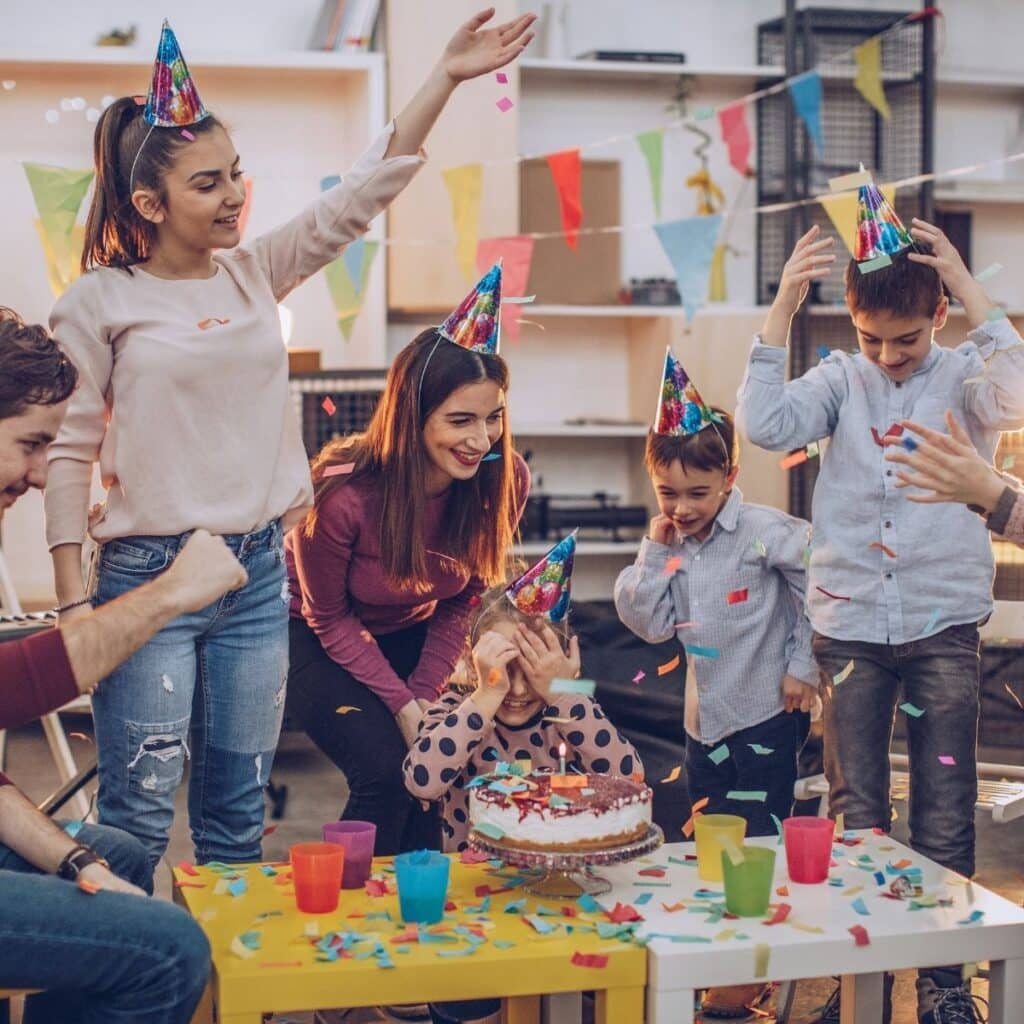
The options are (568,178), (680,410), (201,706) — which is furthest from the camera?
(568,178)

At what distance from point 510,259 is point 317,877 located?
3.00m

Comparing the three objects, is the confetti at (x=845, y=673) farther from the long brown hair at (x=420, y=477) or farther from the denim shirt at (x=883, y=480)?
the long brown hair at (x=420, y=477)

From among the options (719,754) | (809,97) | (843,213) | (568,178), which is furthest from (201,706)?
(809,97)

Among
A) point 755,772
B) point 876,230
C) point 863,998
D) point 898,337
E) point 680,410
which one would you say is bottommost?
point 863,998

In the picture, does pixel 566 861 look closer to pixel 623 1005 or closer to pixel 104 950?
pixel 623 1005

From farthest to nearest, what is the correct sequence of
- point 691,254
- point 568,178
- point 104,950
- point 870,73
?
point 870,73
point 568,178
point 691,254
point 104,950

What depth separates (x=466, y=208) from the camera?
182 inches

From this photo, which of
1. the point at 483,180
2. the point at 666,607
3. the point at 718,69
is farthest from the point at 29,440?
the point at 718,69

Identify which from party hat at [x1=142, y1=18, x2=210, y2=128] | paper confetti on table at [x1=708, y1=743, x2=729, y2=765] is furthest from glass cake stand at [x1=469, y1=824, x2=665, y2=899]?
party hat at [x1=142, y1=18, x2=210, y2=128]

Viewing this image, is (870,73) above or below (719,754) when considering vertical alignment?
above

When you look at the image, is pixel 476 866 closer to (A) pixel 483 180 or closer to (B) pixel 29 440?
(B) pixel 29 440

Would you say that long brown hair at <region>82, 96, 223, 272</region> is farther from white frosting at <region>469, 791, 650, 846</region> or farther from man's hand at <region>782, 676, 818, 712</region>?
man's hand at <region>782, 676, 818, 712</region>

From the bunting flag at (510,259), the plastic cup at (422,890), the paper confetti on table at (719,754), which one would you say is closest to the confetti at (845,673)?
the paper confetti on table at (719,754)

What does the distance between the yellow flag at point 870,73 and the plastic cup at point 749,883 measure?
3449 mm
